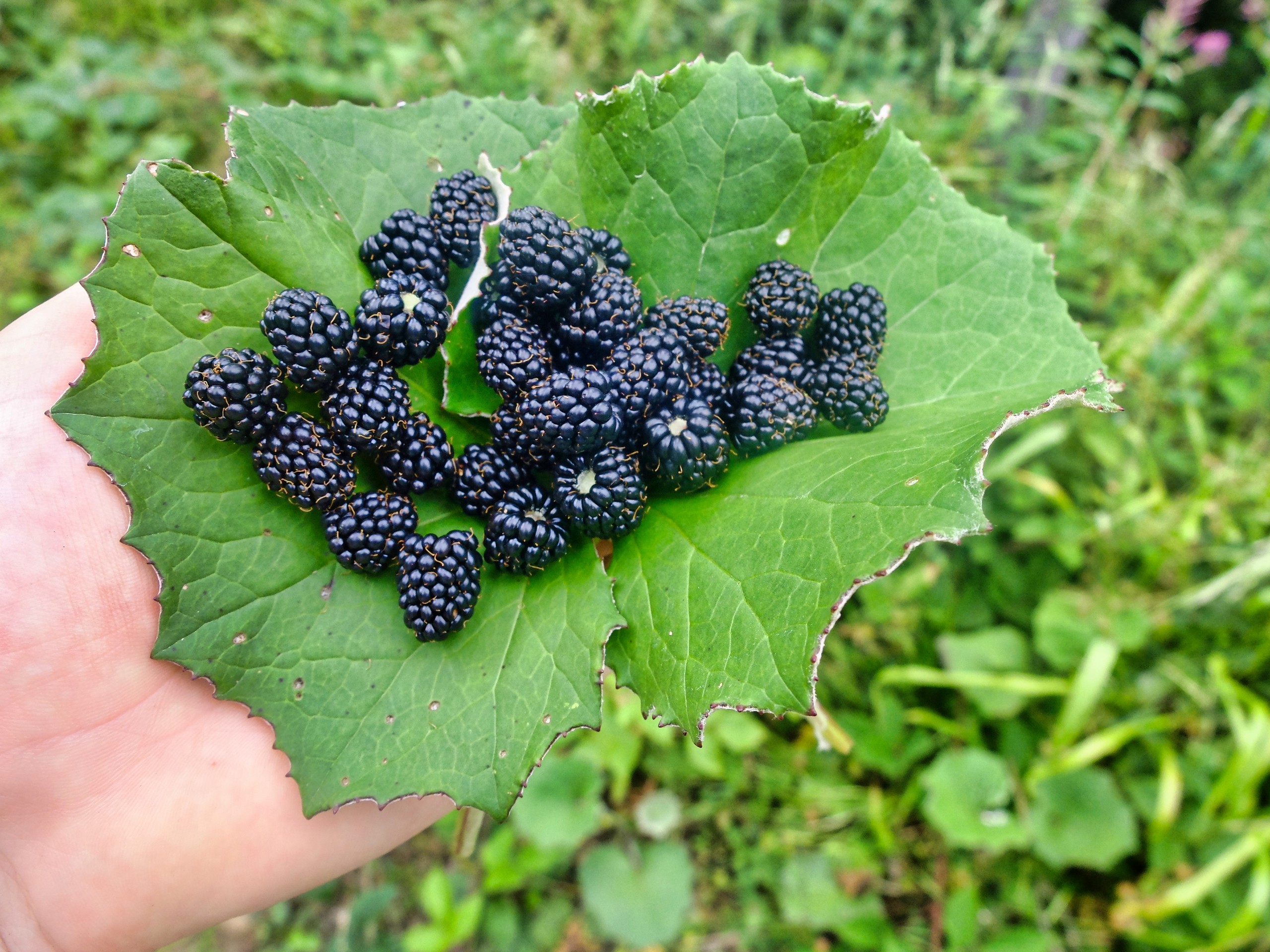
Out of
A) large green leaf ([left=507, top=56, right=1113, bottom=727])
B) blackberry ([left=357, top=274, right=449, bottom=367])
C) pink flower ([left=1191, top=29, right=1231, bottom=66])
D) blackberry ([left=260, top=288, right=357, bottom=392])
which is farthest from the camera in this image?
pink flower ([left=1191, top=29, right=1231, bottom=66])

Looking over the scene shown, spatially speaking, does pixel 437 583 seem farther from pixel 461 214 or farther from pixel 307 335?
pixel 461 214

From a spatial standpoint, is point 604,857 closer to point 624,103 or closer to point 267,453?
point 267,453

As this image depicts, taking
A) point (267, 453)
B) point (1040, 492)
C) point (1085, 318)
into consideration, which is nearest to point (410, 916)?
point (267, 453)

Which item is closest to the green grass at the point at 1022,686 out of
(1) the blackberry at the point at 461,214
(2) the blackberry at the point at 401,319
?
(2) the blackberry at the point at 401,319

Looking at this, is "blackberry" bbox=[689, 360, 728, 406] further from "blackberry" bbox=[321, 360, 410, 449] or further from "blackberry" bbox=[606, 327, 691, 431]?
"blackberry" bbox=[321, 360, 410, 449]

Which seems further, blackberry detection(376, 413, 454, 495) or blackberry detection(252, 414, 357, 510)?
blackberry detection(376, 413, 454, 495)

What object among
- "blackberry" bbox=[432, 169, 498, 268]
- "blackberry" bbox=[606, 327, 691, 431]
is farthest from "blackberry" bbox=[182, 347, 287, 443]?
"blackberry" bbox=[606, 327, 691, 431]
